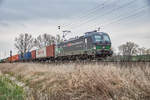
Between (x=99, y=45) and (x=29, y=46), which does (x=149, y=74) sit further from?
(x=29, y=46)

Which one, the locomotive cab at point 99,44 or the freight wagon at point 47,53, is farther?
the freight wagon at point 47,53

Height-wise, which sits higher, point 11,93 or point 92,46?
point 92,46

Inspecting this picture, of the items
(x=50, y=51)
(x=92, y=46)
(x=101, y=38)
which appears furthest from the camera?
(x=50, y=51)

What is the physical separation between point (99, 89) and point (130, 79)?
3.01 ft

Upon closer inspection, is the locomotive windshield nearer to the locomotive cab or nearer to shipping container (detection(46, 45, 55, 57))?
the locomotive cab

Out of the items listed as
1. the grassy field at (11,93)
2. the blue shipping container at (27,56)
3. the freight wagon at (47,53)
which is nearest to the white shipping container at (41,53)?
the freight wagon at (47,53)

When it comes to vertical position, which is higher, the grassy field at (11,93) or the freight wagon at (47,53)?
the freight wagon at (47,53)

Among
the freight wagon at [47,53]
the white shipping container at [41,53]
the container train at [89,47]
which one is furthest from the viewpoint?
the white shipping container at [41,53]

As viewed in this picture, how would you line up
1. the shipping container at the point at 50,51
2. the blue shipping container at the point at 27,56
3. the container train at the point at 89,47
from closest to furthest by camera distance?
the container train at the point at 89,47 → the shipping container at the point at 50,51 → the blue shipping container at the point at 27,56

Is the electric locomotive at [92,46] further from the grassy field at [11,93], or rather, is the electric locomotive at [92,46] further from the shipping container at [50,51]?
the grassy field at [11,93]

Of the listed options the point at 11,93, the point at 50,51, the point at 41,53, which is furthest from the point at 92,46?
the point at 41,53

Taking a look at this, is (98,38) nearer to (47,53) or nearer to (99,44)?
(99,44)

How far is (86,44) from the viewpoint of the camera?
51.9 ft

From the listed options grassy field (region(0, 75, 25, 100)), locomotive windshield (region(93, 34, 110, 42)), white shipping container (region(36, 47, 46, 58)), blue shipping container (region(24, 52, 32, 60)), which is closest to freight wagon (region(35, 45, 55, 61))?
white shipping container (region(36, 47, 46, 58))
